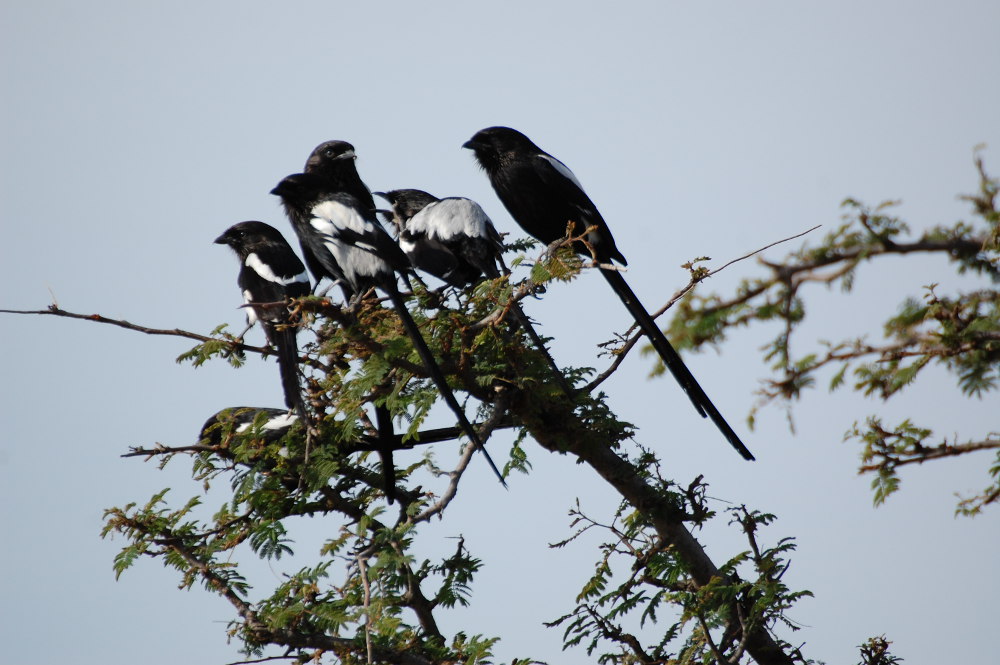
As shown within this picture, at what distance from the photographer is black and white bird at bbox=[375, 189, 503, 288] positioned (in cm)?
424

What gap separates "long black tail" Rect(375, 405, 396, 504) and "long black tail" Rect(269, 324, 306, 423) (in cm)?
30

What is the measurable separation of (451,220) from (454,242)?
0.12m

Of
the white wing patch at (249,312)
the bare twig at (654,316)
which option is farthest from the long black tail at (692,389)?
the white wing patch at (249,312)

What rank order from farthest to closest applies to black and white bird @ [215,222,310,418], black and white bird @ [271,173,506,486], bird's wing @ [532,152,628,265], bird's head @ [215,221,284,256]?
bird's head @ [215,221,284,256] < bird's wing @ [532,152,628,265] < black and white bird @ [271,173,506,486] < black and white bird @ [215,222,310,418]

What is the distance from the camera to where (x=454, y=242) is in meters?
4.27

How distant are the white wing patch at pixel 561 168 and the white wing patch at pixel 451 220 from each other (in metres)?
0.61

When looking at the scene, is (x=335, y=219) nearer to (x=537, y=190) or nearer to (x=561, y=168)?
(x=537, y=190)

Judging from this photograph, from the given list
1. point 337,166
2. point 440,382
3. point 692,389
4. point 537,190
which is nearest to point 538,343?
point 440,382

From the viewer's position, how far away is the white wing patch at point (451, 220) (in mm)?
4273

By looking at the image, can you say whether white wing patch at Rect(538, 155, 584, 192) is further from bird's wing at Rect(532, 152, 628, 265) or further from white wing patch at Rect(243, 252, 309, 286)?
white wing patch at Rect(243, 252, 309, 286)

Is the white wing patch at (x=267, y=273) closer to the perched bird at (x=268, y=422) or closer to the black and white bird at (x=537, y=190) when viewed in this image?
the perched bird at (x=268, y=422)

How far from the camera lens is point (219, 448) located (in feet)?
11.1

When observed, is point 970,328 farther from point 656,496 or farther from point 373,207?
point 373,207

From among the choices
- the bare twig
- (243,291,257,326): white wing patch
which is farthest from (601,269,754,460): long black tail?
(243,291,257,326): white wing patch
